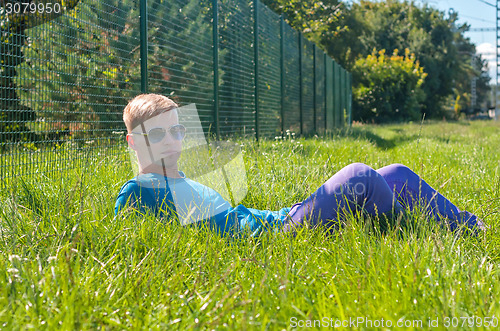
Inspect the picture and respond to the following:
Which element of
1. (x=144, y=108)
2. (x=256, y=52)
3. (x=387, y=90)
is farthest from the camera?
(x=387, y=90)

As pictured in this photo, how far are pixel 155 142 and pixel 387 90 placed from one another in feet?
77.6

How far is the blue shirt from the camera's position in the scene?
7.29 ft

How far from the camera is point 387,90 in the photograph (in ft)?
80.6

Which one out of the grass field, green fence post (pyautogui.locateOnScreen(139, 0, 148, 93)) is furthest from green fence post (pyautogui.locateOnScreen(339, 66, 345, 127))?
the grass field

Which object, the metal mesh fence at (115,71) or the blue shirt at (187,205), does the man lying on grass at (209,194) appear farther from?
the metal mesh fence at (115,71)

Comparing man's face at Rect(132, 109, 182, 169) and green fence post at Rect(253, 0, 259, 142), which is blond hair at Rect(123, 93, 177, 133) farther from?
green fence post at Rect(253, 0, 259, 142)

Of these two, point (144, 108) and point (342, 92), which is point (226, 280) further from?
point (342, 92)

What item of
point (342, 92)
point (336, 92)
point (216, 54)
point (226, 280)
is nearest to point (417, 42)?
point (342, 92)

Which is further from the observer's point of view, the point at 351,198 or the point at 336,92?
the point at 336,92

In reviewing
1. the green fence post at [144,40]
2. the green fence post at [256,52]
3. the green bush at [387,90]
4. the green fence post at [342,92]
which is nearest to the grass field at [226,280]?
the green fence post at [144,40]

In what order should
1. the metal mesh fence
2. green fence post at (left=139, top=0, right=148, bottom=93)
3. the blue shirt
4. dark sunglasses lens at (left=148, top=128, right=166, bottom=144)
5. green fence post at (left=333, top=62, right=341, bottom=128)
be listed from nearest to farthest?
the blue shirt → dark sunglasses lens at (left=148, top=128, right=166, bottom=144) → the metal mesh fence → green fence post at (left=139, top=0, right=148, bottom=93) → green fence post at (left=333, top=62, right=341, bottom=128)

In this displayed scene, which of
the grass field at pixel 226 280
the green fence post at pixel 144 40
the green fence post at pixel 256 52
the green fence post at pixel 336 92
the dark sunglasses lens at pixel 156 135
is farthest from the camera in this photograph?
the green fence post at pixel 336 92

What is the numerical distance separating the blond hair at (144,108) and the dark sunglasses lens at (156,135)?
8cm

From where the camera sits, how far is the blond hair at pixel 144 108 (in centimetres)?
245
